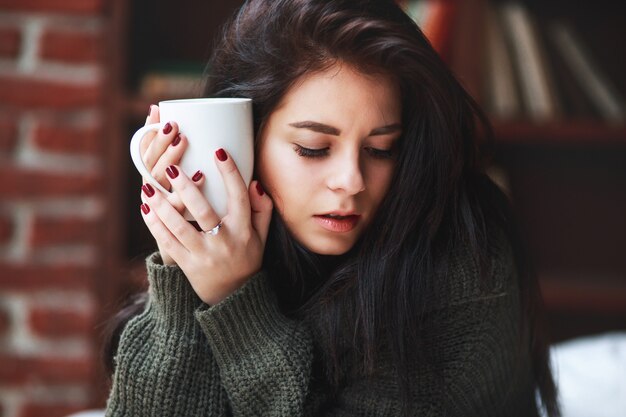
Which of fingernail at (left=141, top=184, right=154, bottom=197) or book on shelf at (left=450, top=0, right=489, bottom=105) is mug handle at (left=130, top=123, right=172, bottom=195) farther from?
book on shelf at (left=450, top=0, right=489, bottom=105)

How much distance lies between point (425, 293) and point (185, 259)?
0.29 metres

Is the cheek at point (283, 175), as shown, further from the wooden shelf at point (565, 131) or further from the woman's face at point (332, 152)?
the wooden shelf at point (565, 131)

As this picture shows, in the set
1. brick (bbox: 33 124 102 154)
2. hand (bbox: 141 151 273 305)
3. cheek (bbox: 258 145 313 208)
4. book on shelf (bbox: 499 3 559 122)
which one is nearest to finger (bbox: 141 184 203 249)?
hand (bbox: 141 151 273 305)

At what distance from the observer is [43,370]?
75.1 inches

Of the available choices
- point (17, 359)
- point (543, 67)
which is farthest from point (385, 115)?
point (17, 359)

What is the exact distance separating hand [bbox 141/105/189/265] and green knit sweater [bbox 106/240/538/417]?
0.11 metres

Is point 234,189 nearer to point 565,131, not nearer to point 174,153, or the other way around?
point 174,153

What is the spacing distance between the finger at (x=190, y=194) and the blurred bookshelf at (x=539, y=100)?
92 centimetres

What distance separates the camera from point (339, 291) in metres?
1.00

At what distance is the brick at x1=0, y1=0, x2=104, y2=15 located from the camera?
1831 millimetres

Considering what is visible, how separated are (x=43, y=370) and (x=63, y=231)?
325 mm

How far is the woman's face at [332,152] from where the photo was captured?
92 cm

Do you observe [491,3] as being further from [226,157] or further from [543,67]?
[226,157]

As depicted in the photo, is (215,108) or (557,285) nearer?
(215,108)
